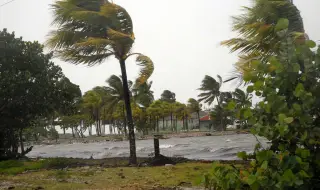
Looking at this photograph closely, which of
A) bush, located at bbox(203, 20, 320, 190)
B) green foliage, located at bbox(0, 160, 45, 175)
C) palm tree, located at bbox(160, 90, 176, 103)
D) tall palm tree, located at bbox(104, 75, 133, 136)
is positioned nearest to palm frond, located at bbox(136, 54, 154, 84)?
green foliage, located at bbox(0, 160, 45, 175)

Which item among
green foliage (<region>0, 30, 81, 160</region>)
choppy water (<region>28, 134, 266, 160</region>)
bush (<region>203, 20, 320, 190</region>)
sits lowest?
choppy water (<region>28, 134, 266, 160</region>)

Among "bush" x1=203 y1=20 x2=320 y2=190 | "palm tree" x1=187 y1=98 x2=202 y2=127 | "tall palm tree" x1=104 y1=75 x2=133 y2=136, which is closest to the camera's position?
"bush" x1=203 y1=20 x2=320 y2=190

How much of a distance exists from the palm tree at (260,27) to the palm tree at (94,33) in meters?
3.61

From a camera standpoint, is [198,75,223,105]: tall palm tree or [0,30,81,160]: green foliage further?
[198,75,223,105]: tall palm tree

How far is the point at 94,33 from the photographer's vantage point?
493 inches

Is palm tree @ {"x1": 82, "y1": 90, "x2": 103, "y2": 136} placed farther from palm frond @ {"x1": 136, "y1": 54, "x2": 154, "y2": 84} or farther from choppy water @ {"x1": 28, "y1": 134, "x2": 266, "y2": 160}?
palm frond @ {"x1": 136, "y1": 54, "x2": 154, "y2": 84}

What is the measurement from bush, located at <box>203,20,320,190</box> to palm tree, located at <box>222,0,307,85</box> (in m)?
6.87

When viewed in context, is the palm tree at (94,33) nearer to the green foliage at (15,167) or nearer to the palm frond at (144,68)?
the palm frond at (144,68)

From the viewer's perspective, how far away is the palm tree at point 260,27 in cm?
911

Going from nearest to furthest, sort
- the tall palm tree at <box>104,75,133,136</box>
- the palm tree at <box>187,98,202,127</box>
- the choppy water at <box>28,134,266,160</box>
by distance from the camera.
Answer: the choppy water at <box>28,134,266,160</box> < the tall palm tree at <box>104,75,133,136</box> < the palm tree at <box>187,98,202,127</box>

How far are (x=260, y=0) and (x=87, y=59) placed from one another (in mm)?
6408

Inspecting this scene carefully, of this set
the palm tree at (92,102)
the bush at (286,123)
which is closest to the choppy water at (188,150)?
the bush at (286,123)

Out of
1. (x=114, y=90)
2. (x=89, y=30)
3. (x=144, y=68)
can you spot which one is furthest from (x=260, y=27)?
(x=114, y=90)

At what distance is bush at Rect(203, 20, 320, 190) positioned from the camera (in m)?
2.11
